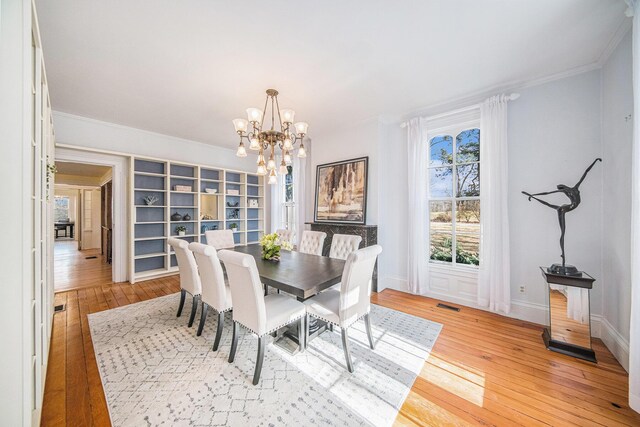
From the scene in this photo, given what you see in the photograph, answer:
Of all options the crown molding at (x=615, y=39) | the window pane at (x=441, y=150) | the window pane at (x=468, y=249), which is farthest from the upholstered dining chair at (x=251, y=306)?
the crown molding at (x=615, y=39)

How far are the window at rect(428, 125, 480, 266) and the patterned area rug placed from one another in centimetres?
128

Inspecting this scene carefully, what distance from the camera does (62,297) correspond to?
3562 mm

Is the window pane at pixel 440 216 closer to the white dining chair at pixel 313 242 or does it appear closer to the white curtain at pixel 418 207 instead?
the white curtain at pixel 418 207

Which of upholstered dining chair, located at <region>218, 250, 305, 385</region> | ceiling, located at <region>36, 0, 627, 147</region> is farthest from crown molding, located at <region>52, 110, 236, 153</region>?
upholstered dining chair, located at <region>218, 250, 305, 385</region>

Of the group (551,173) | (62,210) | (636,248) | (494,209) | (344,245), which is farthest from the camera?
(62,210)

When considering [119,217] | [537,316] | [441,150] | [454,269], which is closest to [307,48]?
[441,150]

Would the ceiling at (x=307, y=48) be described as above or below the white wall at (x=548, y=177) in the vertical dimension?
above

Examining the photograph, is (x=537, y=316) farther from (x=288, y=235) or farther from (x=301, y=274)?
(x=288, y=235)

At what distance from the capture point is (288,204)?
5824mm

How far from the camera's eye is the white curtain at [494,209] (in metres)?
2.89

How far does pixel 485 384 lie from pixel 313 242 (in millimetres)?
2459

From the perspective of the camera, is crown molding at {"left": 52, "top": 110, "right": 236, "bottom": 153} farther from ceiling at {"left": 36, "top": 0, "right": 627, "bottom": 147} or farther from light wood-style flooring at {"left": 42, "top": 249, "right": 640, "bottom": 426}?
light wood-style flooring at {"left": 42, "top": 249, "right": 640, "bottom": 426}

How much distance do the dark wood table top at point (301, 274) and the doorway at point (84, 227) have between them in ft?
12.9

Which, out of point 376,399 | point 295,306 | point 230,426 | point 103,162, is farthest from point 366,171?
point 103,162
